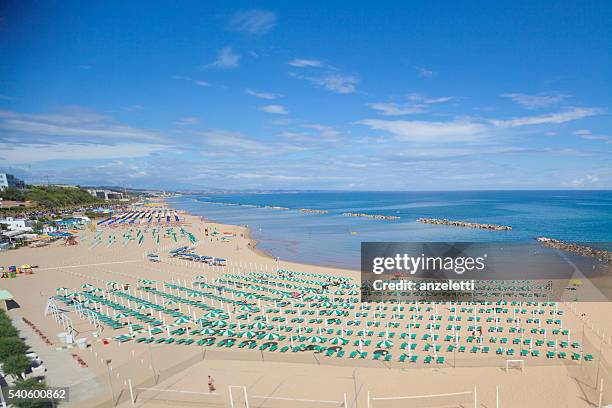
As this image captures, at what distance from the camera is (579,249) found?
43281 mm

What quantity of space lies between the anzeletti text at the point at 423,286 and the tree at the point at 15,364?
21.2 meters

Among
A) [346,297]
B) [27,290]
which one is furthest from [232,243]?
[346,297]

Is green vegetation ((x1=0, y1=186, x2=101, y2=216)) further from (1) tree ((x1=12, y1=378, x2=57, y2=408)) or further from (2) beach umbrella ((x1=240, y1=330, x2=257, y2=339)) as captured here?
(1) tree ((x1=12, y1=378, x2=57, y2=408))

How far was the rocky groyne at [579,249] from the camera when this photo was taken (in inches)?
1550

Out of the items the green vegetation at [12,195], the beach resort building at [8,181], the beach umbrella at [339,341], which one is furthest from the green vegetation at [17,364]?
the beach resort building at [8,181]

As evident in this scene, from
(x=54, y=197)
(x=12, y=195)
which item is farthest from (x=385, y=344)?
(x=54, y=197)

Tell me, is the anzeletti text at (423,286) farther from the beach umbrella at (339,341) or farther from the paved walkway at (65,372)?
the paved walkway at (65,372)

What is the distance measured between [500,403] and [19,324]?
24.0 m

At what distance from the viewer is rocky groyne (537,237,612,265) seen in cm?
3938

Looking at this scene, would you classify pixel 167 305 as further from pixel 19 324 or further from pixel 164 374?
pixel 164 374

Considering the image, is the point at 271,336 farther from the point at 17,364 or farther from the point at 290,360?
the point at 17,364

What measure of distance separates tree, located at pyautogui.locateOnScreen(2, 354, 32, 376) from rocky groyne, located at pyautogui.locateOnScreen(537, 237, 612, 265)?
49.4 m

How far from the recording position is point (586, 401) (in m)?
11.8

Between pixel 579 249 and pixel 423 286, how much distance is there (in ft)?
98.6
